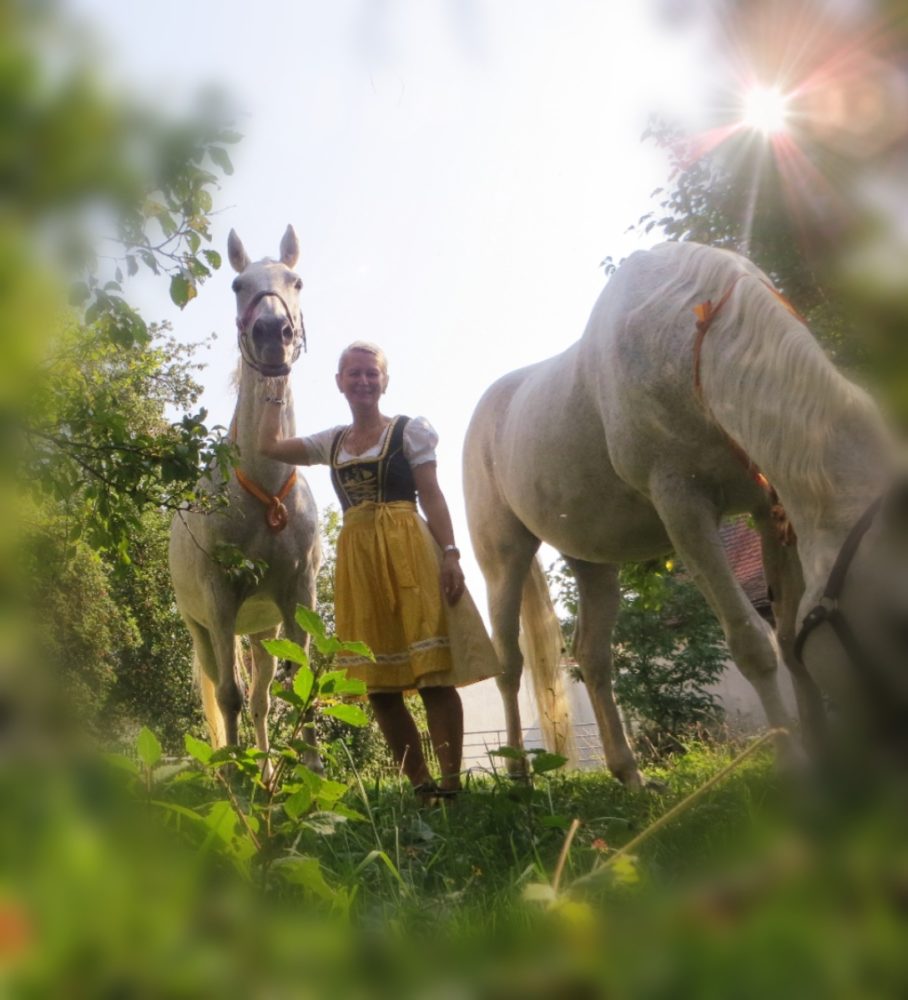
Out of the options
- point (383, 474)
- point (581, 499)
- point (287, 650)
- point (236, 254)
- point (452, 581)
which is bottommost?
point (287, 650)

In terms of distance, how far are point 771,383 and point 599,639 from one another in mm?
2901

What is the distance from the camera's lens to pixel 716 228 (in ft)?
17.1

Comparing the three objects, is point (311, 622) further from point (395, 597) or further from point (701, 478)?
point (395, 597)

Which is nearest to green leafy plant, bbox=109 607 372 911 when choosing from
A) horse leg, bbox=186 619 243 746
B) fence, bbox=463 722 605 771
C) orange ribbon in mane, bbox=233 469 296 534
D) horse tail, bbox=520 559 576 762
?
fence, bbox=463 722 605 771

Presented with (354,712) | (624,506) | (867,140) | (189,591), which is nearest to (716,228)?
(624,506)

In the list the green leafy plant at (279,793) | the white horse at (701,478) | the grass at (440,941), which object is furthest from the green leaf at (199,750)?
the grass at (440,941)

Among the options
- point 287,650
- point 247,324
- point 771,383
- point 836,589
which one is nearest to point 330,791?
point 287,650

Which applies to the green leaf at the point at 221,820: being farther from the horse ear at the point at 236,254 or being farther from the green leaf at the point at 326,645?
the horse ear at the point at 236,254

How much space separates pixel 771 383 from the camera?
2174mm

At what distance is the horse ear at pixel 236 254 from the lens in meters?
5.03

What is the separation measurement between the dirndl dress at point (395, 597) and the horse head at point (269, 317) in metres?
0.53

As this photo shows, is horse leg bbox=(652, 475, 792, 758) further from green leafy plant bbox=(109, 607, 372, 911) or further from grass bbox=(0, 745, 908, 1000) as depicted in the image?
grass bbox=(0, 745, 908, 1000)

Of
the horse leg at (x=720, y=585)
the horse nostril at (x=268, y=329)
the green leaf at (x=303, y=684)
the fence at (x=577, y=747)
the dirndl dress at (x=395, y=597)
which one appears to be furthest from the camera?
the fence at (x=577, y=747)

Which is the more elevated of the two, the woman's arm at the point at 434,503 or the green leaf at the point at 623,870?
the woman's arm at the point at 434,503
